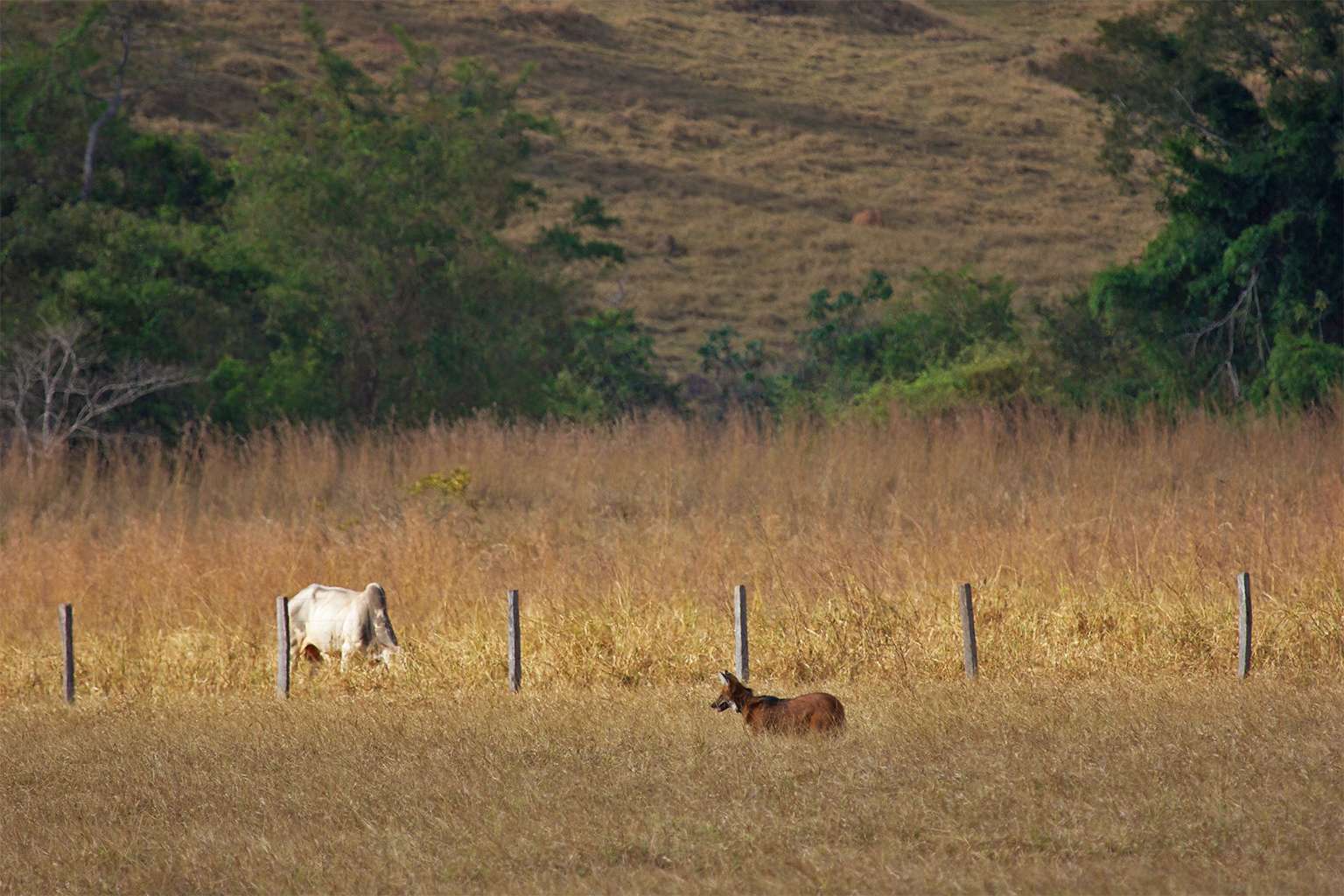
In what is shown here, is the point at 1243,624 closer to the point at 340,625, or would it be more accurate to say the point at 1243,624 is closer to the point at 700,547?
the point at 700,547

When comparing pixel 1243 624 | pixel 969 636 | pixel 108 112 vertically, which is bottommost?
pixel 969 636

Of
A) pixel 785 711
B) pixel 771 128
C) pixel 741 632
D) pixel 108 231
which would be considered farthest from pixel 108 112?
pixel 771 128

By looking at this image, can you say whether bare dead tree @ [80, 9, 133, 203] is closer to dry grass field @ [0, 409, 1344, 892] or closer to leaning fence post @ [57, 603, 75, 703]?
dry grass field @ [0, 409, 1344, 892]

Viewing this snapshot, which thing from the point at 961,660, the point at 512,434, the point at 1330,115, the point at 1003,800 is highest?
the point at 1330,115

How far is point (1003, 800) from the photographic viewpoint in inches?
Answer: 230

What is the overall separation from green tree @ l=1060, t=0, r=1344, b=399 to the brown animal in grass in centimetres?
1211

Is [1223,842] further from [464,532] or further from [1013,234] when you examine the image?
[1013,234]

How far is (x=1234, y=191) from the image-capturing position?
18.0 metres

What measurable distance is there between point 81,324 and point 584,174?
3000cm

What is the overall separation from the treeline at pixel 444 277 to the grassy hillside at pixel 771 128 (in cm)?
579

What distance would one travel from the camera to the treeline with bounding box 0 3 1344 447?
17.5m

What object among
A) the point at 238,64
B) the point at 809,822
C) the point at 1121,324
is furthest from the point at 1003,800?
the point at 238,64

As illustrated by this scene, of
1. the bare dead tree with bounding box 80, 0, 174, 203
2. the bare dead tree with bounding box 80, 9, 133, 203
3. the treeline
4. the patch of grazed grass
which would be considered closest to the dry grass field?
the patch of grazed grass

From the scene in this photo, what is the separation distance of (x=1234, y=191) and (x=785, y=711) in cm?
1364
